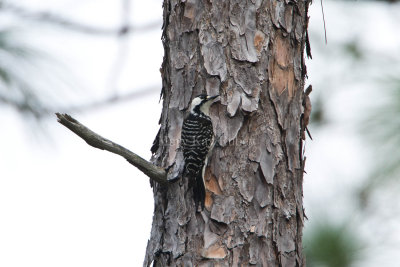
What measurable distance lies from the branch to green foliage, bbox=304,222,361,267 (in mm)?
776

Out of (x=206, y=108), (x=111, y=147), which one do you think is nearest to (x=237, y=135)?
(x=206, y=108)

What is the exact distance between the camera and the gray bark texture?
3.17m

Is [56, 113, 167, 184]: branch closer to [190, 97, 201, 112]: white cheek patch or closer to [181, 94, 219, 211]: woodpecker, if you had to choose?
[181, 94, 219, 211]: woodpecker

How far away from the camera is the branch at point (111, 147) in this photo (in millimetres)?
2920

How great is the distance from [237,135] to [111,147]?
0.60 meters

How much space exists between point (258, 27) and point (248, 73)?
0.23 metres

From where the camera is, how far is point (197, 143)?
3354 mm

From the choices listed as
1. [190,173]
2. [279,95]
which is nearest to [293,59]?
[279,95]

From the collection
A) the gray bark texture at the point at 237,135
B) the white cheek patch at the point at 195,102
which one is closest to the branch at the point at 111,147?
the gray bark texture at the point at 237,135

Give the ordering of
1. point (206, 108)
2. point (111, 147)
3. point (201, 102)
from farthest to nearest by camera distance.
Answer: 1. point (201, 102)
2. point (206, 108)
3. point (111, 147)

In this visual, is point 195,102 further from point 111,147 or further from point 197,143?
point 111,147

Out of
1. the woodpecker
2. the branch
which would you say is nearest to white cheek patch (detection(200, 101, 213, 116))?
the woodpecker

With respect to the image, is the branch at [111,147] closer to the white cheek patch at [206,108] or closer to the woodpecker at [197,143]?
the woodpecker at [197,143]

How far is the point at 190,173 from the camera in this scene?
3246 mm
